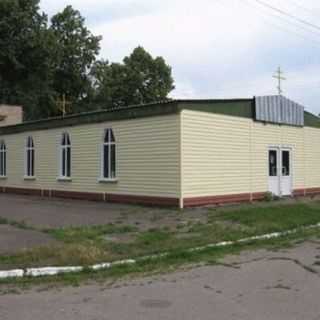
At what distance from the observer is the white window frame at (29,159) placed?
95.6ft

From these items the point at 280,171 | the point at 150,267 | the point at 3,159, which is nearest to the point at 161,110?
the point at 280,171

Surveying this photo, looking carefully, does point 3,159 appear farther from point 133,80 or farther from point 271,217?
point 133,80

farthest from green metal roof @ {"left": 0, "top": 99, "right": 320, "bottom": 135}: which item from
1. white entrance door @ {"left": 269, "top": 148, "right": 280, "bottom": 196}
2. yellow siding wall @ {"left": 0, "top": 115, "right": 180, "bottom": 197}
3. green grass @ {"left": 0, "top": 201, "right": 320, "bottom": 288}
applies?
green grass @ {"left": 0, "top": 201, "right": 320, "bottom": 288}

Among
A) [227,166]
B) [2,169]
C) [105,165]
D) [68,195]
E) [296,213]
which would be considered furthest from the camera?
[2,169]

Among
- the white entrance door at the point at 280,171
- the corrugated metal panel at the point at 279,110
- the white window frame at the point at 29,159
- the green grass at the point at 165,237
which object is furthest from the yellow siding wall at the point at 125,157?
the white entrance door at the point at 280,171

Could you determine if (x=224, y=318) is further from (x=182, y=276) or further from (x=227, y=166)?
(x=227, y=166)

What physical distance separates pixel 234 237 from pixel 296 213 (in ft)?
18.4

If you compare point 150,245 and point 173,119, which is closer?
point 150,245

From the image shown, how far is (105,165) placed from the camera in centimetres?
2423

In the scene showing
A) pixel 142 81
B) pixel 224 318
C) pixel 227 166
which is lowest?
pixel 224 318

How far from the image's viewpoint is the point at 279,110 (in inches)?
1018

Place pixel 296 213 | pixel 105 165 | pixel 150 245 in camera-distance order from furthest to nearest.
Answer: pixel 105 165
pixel 296 213
pixel 150 245

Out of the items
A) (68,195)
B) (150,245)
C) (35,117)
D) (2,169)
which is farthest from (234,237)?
(35,117)

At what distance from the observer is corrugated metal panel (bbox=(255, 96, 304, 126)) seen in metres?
24.5
